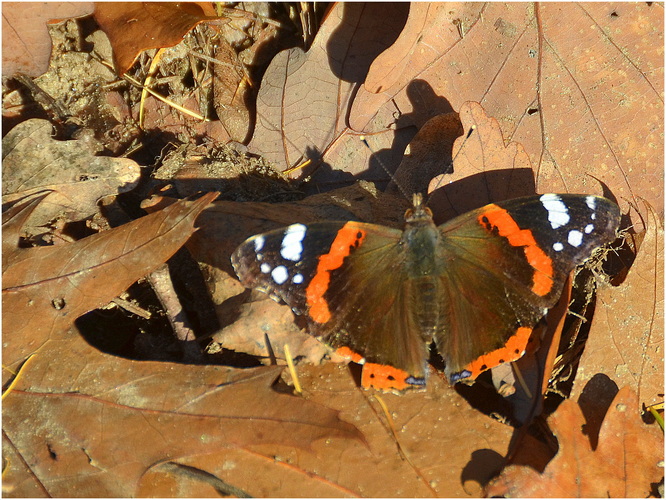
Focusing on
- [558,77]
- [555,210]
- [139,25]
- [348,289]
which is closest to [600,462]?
[555,210]

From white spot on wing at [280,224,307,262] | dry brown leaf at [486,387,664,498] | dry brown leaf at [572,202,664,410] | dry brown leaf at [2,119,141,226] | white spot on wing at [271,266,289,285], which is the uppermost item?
dry brown leaf at [2,119,141,226]

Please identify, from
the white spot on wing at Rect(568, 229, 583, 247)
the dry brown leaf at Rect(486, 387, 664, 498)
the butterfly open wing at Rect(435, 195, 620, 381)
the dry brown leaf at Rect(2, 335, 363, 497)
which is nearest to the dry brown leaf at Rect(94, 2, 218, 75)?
the dry brown leaf at Rect(2, 335, 363, 497)

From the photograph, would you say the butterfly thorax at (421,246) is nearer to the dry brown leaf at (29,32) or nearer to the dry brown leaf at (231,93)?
the dry brown leaf at (231,93)

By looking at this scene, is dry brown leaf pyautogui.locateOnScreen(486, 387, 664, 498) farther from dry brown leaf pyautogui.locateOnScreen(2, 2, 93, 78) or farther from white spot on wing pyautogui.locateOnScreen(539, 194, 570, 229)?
dry brown leaf pyautogui.locateOnScreen(2, 2, 93, 78)

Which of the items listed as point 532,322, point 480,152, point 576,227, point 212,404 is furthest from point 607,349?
point 212,404

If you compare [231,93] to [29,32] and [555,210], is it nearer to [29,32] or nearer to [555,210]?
[29,32]

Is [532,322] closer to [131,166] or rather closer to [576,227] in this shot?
[576,227]
